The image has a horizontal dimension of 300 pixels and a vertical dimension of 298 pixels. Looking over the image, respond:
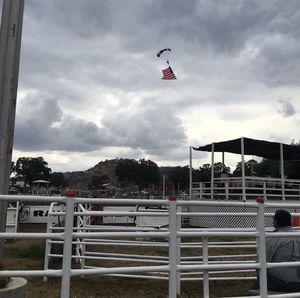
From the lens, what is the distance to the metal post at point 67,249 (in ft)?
11.3

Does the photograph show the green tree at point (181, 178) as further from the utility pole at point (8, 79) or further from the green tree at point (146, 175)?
the utility pole at point (8, 79)

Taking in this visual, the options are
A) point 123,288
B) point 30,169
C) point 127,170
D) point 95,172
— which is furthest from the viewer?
point 95,172

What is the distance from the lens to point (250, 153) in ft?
71.6

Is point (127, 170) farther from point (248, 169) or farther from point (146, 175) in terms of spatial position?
point (248, 169)

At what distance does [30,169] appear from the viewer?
330 feet

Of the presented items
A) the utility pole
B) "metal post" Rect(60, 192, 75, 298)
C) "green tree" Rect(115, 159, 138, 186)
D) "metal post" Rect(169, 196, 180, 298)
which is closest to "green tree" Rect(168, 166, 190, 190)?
"green tree" Rect(115, 159, 138, 186)

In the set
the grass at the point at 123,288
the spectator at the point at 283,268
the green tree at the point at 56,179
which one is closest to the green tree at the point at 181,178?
the green tree at the point at 56,179

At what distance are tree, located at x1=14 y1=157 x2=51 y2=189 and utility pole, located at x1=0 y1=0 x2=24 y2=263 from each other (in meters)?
96.9

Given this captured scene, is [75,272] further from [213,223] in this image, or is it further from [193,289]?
[213,223]

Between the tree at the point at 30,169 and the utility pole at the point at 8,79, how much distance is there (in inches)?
3814

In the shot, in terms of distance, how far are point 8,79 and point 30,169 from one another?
9985 centimetres

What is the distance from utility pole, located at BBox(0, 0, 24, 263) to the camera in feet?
14.3

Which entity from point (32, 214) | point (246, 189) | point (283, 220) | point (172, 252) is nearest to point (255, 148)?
point (246, 189)

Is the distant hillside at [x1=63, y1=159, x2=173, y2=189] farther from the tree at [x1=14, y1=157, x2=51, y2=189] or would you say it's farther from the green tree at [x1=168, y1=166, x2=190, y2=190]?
the green tree at [x1=168, y1=166, x2=190, y2=190]
